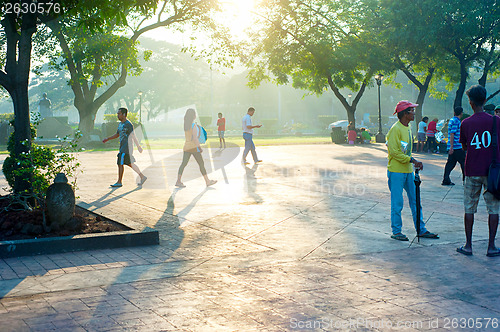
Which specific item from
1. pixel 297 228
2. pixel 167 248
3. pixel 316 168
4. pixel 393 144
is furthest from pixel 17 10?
pixel 316 168

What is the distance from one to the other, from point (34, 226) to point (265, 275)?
3.12m

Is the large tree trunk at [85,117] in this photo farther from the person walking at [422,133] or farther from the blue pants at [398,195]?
the blue pants at [398,195]

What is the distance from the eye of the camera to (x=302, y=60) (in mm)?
31922

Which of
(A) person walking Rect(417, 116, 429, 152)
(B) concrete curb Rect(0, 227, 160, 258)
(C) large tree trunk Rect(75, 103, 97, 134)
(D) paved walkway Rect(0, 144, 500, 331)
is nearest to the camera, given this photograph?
(D) paved walkway Rect(0, 144, 500, 331)

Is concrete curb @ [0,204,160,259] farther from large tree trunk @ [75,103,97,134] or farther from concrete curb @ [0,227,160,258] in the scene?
large tree trunk @ [75,103,97,134]

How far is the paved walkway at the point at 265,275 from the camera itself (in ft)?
13.5

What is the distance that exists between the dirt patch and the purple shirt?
14.2 feet

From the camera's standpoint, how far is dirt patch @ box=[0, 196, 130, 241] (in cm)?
653

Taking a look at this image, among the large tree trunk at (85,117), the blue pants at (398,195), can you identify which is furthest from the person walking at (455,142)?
the large tree trunk at (85,117)

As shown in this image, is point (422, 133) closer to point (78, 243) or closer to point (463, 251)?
point (463, 251)

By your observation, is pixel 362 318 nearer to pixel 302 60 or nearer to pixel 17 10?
pixel 17 10

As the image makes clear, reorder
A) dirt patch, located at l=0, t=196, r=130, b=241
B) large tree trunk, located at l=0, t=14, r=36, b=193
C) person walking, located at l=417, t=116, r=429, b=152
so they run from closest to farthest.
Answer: dirt patch, located at l=0, t=196, r=130, b=241, large tree trunk, located at l=0, t=14, r=36, b=193, person walking, located at l=417, t=116, r=429, b=152

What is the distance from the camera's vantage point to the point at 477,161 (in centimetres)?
604

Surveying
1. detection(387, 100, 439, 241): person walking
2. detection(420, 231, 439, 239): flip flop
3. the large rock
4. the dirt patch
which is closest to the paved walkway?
detection(420, 231, 439, 239): flip flop
